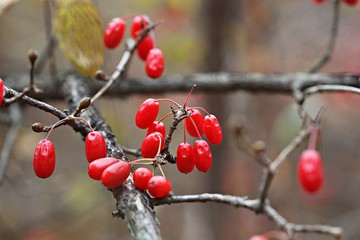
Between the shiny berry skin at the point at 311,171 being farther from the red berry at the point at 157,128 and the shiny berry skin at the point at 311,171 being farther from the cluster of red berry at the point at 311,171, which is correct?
the red berry at the point at 157,128

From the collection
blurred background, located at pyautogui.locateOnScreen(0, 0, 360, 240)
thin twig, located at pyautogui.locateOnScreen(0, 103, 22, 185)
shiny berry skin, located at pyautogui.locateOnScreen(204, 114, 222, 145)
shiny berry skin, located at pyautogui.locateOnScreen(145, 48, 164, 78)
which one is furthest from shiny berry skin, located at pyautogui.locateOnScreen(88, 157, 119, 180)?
blurred background, located at pyautogui.locateOnScreen(0, 0, 360, 240)

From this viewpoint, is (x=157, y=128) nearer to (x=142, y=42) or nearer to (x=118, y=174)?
(x=118, y=174)

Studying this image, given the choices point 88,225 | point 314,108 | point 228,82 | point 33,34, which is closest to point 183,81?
point 228,82

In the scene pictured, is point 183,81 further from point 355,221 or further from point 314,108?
point 355,221

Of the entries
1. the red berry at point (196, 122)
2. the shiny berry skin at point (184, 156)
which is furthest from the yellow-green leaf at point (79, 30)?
the shiny berry skin at point (184, 156)

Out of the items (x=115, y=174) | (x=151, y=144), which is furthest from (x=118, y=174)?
(x=151, y=144)
